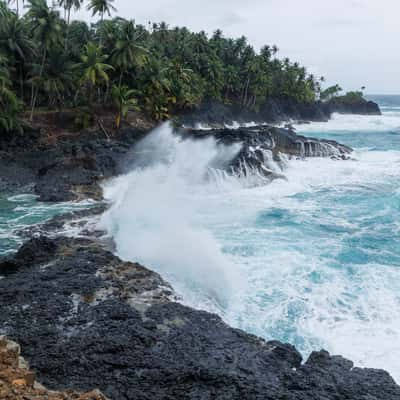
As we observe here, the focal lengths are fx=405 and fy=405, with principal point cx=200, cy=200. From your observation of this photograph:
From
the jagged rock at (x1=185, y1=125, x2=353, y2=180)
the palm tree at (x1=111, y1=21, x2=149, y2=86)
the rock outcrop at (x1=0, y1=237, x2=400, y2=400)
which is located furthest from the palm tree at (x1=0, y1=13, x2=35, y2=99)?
Result: the rock outcrop at (x1=0, y1=237, x2=400, y2=400)

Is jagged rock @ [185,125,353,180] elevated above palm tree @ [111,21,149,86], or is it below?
below

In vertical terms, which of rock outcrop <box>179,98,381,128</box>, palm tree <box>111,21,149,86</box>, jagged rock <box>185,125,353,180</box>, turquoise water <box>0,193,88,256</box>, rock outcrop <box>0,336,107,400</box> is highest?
palm tree <box>111,21,149,86</box>

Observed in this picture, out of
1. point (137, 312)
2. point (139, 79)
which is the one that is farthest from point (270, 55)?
point (137, 312)

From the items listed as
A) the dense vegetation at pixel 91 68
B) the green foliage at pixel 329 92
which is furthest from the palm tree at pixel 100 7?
the green foliage at pixel 329 92

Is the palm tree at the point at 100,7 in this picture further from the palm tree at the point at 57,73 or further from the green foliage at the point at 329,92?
the green foliage at the point at 329,92

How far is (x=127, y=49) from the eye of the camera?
30750 mm

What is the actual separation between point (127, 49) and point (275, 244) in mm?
22630

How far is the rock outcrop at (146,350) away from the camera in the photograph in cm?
630

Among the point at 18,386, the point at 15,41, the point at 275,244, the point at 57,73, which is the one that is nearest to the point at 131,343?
the point at 18,386

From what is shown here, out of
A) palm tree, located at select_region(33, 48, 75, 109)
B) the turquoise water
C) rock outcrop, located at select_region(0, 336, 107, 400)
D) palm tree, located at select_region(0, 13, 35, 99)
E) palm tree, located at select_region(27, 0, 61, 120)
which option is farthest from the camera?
palm tree, located at select_region(33, 48, 75, 109)

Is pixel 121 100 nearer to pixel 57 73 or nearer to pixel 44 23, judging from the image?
pixel 57 73

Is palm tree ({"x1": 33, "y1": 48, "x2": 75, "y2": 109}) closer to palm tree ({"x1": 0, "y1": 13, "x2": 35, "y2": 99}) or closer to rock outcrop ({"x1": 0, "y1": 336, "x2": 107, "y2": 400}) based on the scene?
palm tree ({"x1": 0, "y1": 13, "x2": 35, "y2": 99})

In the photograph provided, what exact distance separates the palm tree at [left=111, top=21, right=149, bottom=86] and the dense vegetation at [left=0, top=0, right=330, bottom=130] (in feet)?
0.23

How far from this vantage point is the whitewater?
9.31 m
